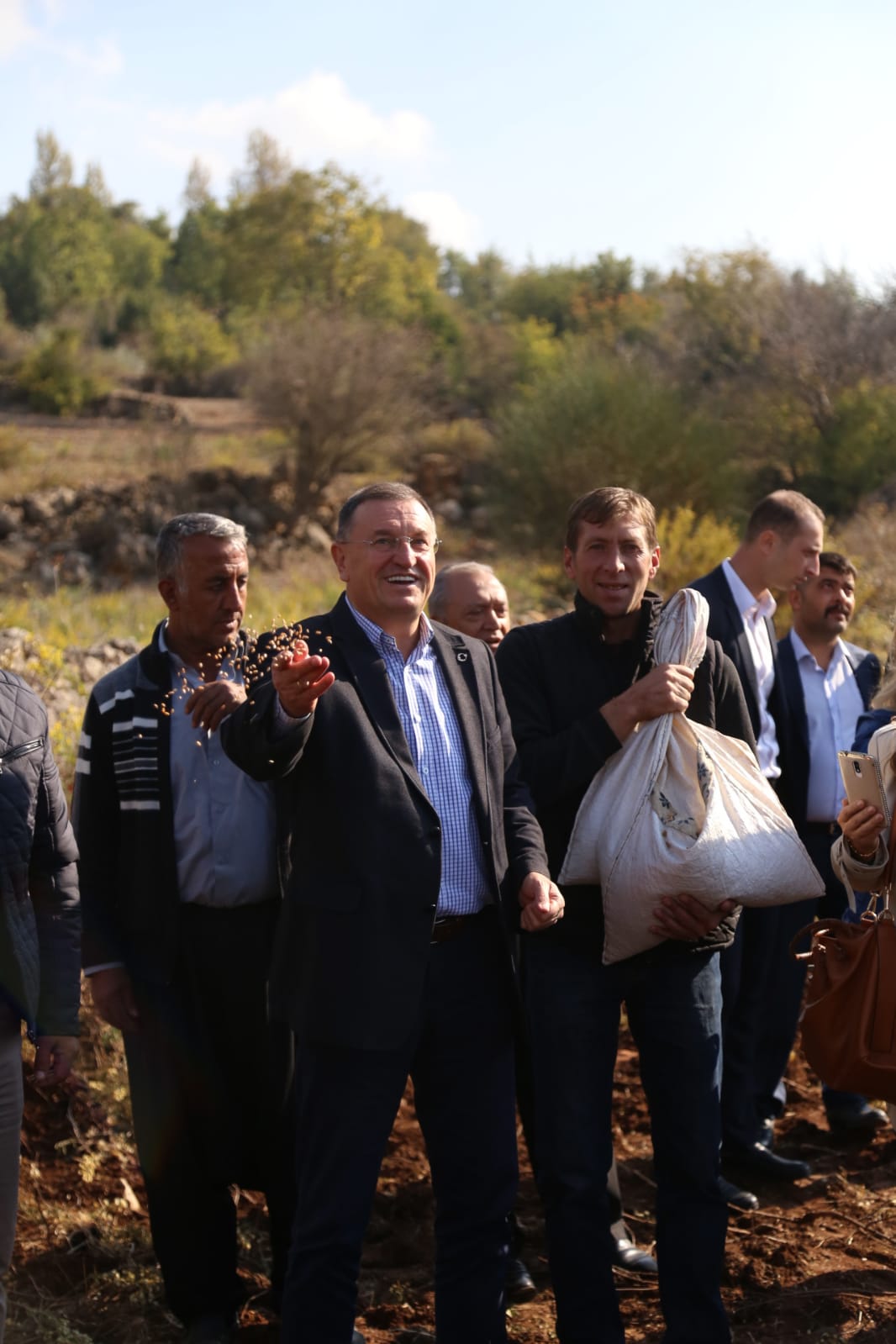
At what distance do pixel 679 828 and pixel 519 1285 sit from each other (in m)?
1.55

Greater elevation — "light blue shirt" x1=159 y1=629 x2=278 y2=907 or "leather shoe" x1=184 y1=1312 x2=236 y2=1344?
"light blue shirt" x1=159 y1=629 x2=278 y2=907

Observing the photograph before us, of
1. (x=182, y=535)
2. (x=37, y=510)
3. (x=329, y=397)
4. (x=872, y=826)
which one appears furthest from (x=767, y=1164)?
(x=329, y=397)

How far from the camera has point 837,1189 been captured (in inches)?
173

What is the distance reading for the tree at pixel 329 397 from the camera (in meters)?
23.8

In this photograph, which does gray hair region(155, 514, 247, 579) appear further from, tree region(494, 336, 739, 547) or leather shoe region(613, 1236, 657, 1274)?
tree region(494, 336, 739, 547)

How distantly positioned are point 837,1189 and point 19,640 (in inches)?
215

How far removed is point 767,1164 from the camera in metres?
4.49

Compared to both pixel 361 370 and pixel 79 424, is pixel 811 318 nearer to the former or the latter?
pixel 361 370

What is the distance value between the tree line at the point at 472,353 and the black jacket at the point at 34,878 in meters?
17.3

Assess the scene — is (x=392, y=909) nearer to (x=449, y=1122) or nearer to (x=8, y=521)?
(x=449, y=1122)

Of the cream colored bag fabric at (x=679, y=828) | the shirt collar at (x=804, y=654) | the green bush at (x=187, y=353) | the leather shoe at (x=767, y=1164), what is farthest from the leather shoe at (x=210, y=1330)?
the green bush at (x=187, y=353)

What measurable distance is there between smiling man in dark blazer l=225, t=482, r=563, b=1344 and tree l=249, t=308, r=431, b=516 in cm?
2056

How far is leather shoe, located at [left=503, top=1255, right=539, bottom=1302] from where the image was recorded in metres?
3.71

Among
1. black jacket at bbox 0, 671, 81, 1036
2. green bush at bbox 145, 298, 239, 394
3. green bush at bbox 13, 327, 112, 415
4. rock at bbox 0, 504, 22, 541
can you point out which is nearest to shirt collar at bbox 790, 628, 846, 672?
black jacket at bbox 0, 671, 81, 1036
